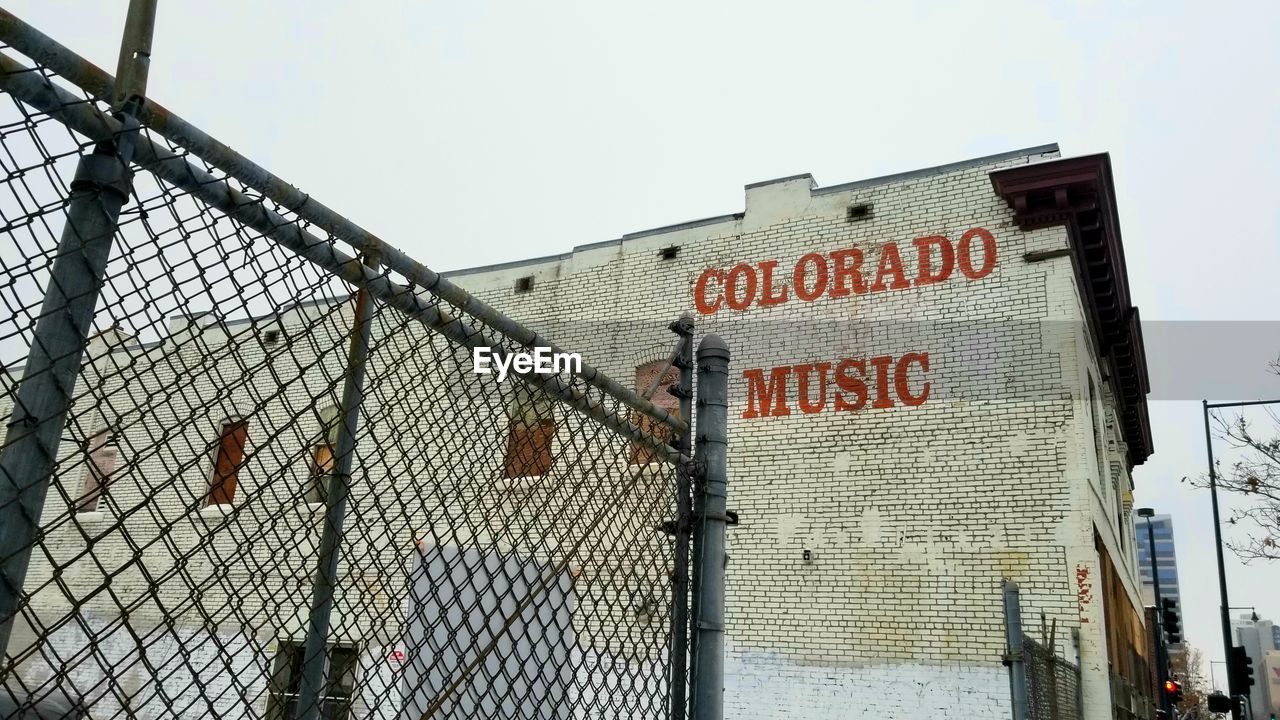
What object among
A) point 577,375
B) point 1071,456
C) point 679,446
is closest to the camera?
point 577,375

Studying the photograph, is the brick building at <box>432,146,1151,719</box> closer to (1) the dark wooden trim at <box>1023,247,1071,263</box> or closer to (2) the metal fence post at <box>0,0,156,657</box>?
(1) the dark wooden trim at <box>1023,247,1071,263</box>

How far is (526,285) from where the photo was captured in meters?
19.0

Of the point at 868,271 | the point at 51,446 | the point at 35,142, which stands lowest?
the point at 51,446

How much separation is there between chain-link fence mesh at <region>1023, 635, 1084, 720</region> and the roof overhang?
19.9 feet

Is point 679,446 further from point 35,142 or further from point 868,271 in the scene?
point 868,271

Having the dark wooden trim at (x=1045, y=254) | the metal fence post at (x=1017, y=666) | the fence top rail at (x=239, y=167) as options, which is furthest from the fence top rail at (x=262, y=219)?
the dark wooden trim at (x=1045, y=254)

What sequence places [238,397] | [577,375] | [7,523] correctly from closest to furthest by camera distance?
[7,523]
[577,375]
[238,397]

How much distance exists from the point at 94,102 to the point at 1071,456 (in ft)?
44.3

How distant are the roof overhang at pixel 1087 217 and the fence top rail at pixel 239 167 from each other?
12946mm

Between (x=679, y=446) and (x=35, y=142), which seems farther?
(x=679, y=446)

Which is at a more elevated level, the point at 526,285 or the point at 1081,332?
the point at 526,285

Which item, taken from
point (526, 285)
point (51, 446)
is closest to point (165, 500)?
point (526, 285)

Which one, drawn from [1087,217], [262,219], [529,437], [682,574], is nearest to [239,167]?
[262,219]

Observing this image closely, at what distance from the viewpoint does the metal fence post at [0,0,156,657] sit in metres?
1.71
